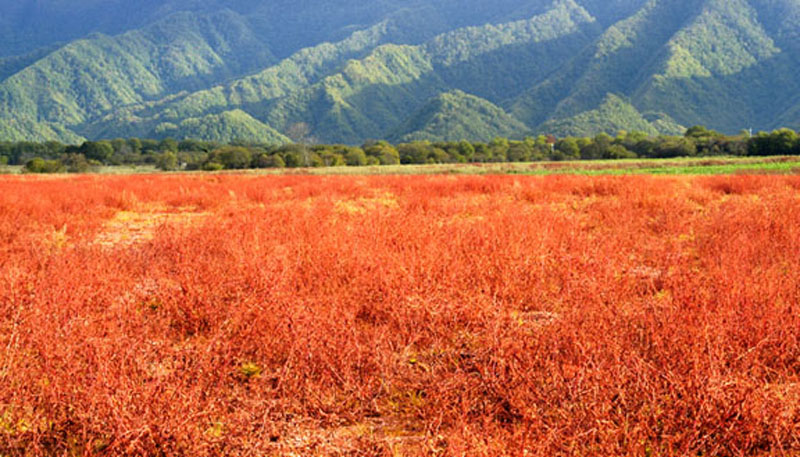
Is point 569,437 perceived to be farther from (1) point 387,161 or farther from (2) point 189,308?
(1) point 387,161

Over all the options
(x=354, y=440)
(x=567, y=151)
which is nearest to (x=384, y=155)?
(x=567, y=151)

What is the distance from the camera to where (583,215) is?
1088 cm

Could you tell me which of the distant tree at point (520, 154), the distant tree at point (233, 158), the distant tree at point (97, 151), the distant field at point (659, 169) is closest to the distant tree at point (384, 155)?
the distant tree at point (520, 154)

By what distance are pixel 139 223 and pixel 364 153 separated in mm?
82373

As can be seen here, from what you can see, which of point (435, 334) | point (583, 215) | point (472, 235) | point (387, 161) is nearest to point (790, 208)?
point (583, 215)

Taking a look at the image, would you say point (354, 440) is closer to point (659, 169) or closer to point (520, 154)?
point (659, 169)

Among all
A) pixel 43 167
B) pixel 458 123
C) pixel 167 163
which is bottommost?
pixel 167 163

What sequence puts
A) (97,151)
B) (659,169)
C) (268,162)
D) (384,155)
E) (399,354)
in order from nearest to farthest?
(399,354)
(659,169)
(268,162)
(97,151)
(384,155)

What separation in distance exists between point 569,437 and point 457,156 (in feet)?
314

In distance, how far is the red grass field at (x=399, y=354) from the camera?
210 centimetres

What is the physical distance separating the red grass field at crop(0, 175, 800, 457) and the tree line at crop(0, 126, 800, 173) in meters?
70.5

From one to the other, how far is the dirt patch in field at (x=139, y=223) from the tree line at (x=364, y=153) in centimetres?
5923

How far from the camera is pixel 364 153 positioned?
92.9 m

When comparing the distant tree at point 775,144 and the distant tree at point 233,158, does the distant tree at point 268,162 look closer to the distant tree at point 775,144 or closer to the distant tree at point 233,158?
the distant tree at point 233,158
